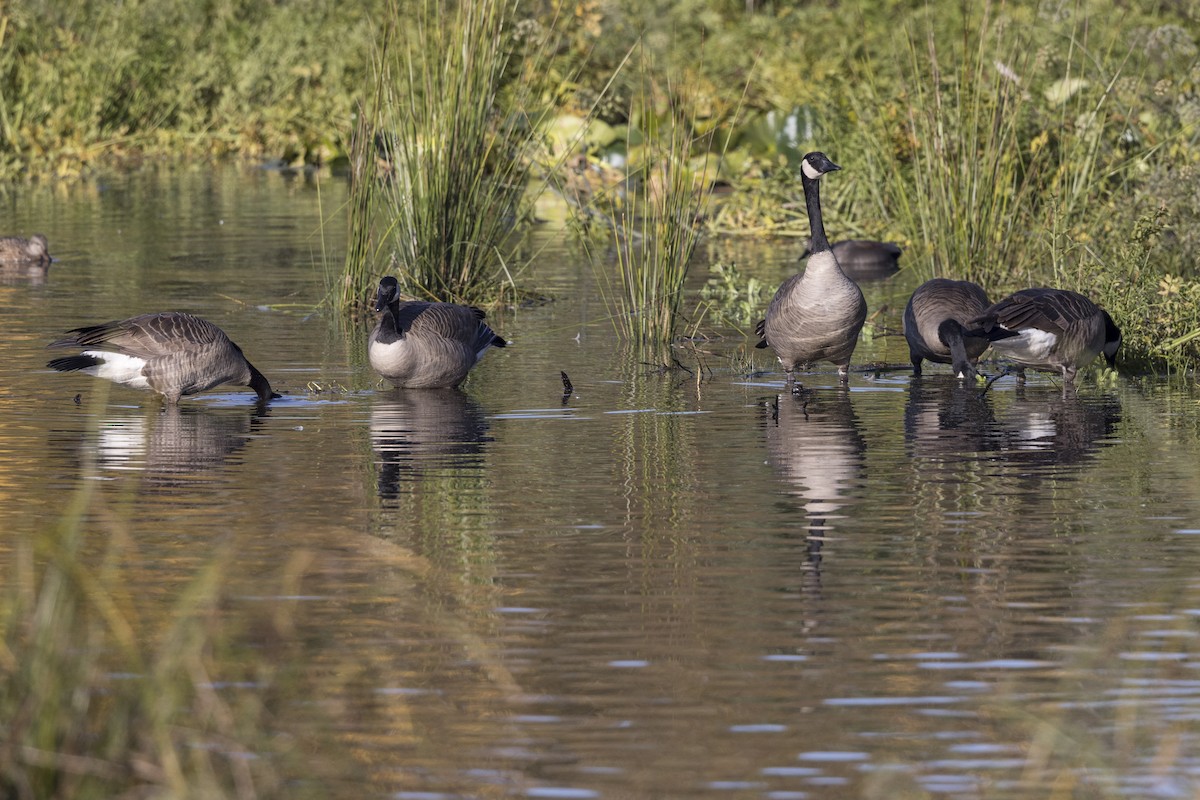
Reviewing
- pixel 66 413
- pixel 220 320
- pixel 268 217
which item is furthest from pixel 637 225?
pixel 66 413

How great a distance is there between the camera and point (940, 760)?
5234 mm

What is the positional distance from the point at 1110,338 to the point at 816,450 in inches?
117

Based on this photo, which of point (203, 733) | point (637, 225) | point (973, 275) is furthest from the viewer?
point (637, 225)

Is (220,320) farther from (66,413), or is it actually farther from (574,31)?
(574,31)

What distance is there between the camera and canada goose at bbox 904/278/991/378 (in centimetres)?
1163

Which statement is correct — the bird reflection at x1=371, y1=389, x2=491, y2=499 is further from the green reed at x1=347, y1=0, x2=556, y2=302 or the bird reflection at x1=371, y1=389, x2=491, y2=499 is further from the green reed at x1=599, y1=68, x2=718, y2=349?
the green reed at x1=347, y1=0, x2=556, y2=302

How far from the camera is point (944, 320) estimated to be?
11.7 m

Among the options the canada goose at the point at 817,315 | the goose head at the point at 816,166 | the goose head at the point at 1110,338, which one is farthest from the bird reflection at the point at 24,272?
the goose head at the point at 1110,338

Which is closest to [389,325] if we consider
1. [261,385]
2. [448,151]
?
[261,385]

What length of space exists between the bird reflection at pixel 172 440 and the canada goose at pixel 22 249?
6.95m

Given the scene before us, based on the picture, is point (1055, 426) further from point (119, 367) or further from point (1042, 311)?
point (119, 367)

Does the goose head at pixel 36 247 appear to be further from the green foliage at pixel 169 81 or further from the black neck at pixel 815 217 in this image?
the green foliage at pixel 169 81

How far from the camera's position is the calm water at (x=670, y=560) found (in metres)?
5.34

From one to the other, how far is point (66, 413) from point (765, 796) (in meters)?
6.80
